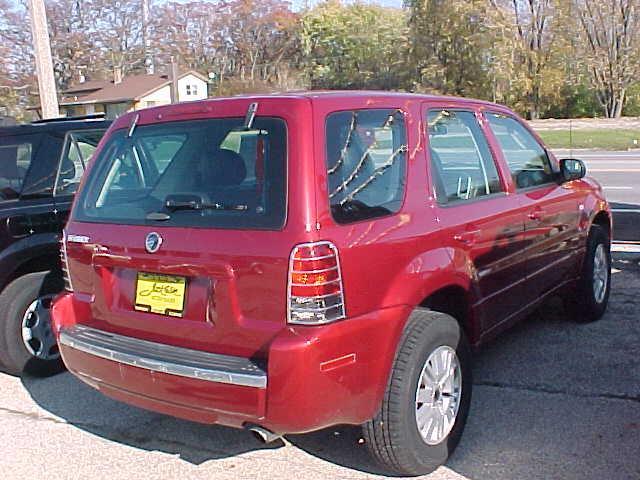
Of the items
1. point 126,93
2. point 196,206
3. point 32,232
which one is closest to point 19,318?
point 32,232

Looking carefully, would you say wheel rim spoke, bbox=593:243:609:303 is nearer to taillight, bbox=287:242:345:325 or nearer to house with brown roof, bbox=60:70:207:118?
taillight, bbox=287:242:345:325

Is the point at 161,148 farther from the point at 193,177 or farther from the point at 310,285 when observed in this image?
the point at 310,285

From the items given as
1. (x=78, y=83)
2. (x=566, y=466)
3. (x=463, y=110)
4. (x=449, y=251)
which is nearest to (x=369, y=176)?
(x=449, y=251)

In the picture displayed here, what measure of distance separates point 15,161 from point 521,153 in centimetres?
354

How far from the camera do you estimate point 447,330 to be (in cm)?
356

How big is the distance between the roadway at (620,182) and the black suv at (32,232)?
20.0 feet

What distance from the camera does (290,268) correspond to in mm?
2908

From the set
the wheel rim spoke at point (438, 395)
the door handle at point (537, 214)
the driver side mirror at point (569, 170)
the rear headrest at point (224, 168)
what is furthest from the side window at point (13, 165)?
the driver side mirror at point (569, 170)

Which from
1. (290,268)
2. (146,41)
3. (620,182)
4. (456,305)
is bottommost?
(620,182)

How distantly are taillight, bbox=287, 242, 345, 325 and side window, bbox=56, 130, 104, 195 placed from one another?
2.92m

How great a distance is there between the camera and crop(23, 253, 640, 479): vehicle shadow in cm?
360

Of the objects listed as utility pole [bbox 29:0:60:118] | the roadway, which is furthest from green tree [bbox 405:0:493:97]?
utility pole [bbox 29:0:60:118]

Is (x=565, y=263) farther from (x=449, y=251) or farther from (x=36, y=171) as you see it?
(x=36, y=171)

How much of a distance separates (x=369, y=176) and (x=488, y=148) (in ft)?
4.31
